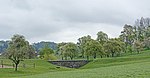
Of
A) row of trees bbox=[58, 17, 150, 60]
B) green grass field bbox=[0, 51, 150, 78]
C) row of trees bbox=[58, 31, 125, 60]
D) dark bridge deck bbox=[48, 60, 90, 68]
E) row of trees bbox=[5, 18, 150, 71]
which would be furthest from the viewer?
row of trees bbox=[58, 17, 150, 60]

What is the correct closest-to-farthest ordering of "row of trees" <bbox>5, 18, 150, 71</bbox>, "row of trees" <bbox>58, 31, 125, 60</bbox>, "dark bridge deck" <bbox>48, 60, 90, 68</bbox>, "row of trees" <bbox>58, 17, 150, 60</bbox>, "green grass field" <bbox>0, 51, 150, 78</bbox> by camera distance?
"green grass field" <bbox>0, 51, 150, 78</bbox> < "row of trees" <bbox>5, 18, 150, 71</bbox> < "dark bridge deck" <bbox>48, 60, 90, 68</bbox> < "row of trees" <bbox>58, 31, 125, 60</bbox> < "row of trees" <bbox>58, 17, 150, 60</bbox>

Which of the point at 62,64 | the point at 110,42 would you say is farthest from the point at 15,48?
the point at 110,42

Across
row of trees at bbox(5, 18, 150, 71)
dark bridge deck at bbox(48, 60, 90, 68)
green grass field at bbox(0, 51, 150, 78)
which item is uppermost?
row of trees at bbox(5, 18, 150, 71)

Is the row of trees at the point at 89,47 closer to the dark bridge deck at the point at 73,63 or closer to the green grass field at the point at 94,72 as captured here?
the green grass field at the point at 94,72

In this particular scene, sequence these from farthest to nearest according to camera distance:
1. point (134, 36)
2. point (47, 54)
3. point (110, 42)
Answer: point (134, 36) < point (47, 54) < point (110, 42)

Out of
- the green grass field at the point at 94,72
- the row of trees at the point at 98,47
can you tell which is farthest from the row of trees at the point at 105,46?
the green grass field at the point at 94,72

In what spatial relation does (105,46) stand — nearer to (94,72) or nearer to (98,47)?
(98,47)

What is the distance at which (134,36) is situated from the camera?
173 metres

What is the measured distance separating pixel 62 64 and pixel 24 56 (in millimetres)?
53895

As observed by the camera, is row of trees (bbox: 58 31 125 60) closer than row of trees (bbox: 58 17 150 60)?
Yes

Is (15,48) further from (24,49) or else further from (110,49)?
(110,49)

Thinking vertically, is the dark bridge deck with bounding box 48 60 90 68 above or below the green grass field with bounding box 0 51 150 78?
above

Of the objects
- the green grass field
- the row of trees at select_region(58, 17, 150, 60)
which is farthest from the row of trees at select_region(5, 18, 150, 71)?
the green grass field

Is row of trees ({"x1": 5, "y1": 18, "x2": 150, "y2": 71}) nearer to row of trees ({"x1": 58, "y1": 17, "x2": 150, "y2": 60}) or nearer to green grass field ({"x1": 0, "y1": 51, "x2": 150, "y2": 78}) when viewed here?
row of trees ({"x1": 58, "y1": 17, "x2": 150, "y2": 60})
